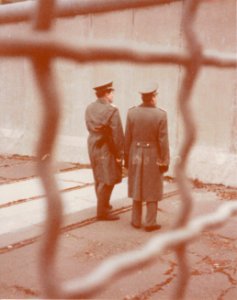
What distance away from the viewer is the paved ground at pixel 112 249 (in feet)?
11.1

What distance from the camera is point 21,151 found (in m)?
8.96

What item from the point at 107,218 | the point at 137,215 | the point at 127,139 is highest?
the point at 127,139

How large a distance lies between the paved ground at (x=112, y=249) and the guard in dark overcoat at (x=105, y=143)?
284 mm

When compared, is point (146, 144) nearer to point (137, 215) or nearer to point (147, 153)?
point (147, 153)

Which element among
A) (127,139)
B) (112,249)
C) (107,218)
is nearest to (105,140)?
(127,139)

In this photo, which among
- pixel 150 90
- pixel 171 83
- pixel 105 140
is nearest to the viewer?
pixel 150 90

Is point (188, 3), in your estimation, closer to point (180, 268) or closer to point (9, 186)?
point (180, 268)

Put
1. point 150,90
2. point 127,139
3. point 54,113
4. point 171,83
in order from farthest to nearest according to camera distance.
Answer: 1. point 171,83
2. point 127,139
3. point 150,90
4. point 54,113

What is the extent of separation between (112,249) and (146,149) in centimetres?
102

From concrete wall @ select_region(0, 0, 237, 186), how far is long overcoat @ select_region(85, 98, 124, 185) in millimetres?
675

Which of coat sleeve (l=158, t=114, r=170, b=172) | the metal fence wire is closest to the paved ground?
coat sleeve (l=158, t=114, r=170, b=172)

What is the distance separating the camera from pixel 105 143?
199 inches

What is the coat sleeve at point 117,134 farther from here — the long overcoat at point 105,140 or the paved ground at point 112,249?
the paved ground at point 112,249

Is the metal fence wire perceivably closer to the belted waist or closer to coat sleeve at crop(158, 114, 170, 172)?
coat sleeve at crop(158, 114, 170, 172)
